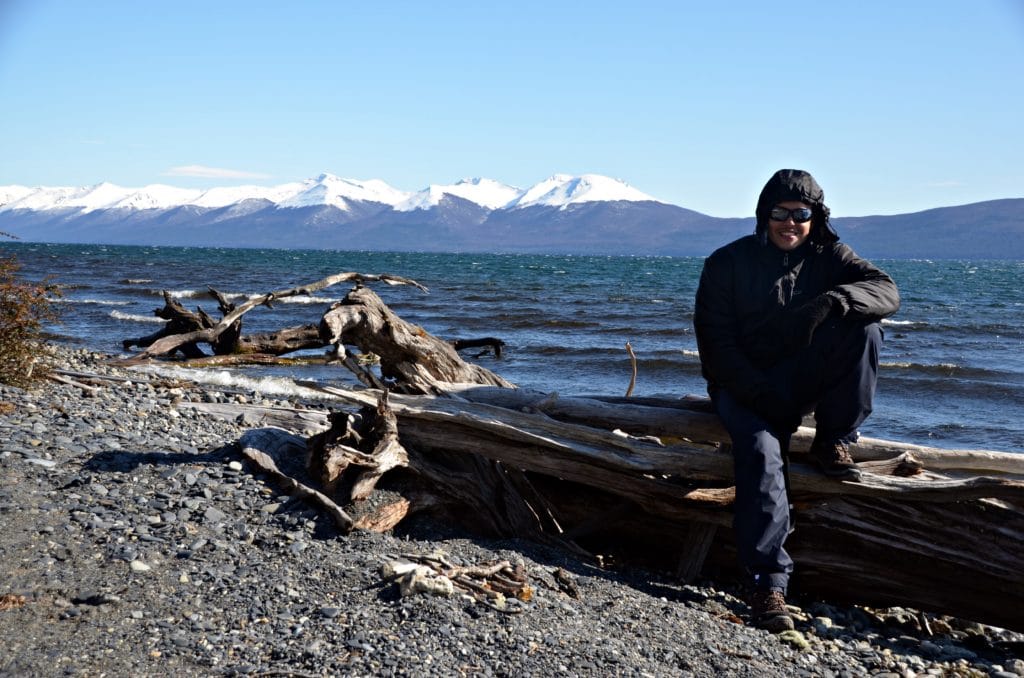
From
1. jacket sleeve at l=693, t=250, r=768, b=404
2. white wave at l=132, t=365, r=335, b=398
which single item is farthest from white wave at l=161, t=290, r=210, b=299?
jacket sleeve at l=693, t=250, r=768, b=404

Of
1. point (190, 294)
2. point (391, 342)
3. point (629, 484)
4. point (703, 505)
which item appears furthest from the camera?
point (190, 294)

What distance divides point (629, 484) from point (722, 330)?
4.13ft

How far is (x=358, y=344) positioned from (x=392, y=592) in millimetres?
2376

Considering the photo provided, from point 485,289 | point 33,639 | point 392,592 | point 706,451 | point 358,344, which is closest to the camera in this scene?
point 33,639

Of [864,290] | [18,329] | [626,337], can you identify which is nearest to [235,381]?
[18,329]

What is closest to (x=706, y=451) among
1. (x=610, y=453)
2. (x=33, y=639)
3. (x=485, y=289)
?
(x=610, y=453)

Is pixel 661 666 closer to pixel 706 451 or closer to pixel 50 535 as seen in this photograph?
pixel 706 451

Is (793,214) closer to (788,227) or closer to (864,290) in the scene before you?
(788,227)

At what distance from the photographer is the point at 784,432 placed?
5531 millimetres

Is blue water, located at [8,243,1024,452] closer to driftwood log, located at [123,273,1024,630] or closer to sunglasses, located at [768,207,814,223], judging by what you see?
driftwood log, located at [123,273,1024,630]

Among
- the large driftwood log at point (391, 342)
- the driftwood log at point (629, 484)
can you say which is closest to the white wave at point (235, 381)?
the large driftwood log at point (391, 342)

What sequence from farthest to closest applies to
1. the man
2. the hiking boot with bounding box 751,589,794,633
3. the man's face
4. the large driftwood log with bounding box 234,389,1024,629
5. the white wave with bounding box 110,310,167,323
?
the white wave with bounding box 110,310,167,323
the large driftwood log with bounding box 234,389,1024,629
the man's face
the man
the hiking boot with bounding box 751,589,794,633

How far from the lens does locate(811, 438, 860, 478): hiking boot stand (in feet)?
18.1

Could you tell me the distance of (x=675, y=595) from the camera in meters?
5.66
